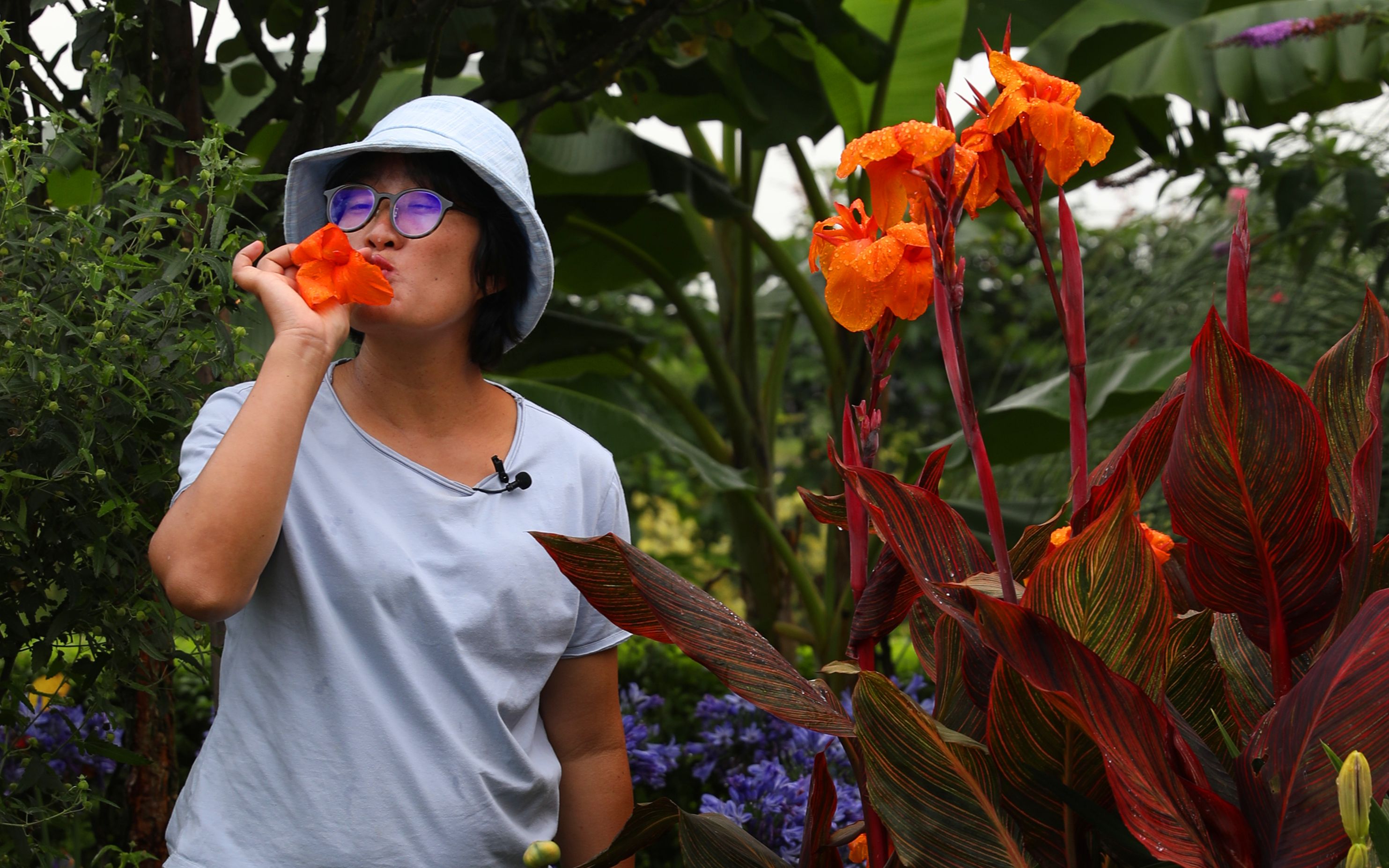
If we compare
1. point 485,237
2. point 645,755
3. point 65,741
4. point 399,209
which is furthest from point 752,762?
point 399,209

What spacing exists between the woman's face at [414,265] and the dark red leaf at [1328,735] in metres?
1.00

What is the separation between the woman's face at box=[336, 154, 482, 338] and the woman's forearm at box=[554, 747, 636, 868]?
1.98 ft

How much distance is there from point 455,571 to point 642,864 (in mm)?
1369

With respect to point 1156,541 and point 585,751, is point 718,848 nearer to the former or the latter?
point 585,751

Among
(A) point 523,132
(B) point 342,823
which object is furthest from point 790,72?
(B) point 342,823

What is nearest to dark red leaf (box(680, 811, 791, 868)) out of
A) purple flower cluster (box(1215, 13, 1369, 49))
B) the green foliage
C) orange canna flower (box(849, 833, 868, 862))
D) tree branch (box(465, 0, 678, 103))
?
orange canna flower (box(849, 833, 868, 862))

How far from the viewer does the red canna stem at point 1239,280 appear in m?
0.97

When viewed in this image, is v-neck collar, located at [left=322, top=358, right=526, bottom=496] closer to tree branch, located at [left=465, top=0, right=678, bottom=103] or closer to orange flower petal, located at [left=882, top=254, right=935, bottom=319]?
orange flower petal, located at [left=882, top=254, right=935, bottom=319]

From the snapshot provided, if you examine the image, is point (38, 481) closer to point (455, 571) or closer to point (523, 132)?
point (455, 571)

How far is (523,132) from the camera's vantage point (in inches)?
98.2

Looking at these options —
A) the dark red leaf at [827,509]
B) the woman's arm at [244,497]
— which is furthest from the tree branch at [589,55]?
the dark red leaf at [827,509]

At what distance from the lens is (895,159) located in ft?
3.24

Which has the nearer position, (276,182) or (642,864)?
(276,182)

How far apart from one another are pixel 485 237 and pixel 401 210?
0.12 m
